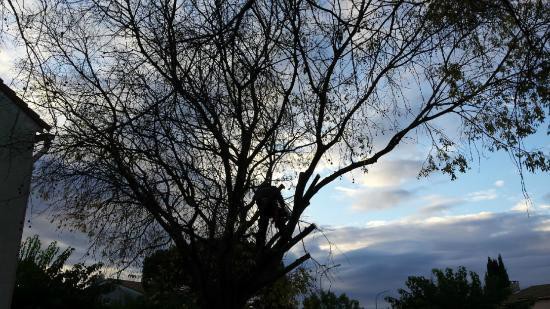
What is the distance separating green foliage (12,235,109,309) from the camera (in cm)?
1684

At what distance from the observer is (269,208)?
35.8 feet

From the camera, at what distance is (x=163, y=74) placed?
9430mm

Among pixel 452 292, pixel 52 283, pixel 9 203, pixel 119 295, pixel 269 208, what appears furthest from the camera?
pixel 119 295

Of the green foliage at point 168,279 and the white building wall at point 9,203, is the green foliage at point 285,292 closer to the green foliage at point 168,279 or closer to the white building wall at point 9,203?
the green foliage at point 168,279

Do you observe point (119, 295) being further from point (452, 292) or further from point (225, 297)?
point (225, 297)

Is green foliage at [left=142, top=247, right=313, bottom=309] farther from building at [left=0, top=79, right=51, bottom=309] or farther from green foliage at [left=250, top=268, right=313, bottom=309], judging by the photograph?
building at [left=0, top=79, right=51, bottom=309]

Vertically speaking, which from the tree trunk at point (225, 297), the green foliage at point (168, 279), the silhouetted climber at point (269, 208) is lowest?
the tree trunk at point (225, 297)

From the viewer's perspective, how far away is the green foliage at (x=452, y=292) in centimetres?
2830

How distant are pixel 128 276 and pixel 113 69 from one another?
472cm

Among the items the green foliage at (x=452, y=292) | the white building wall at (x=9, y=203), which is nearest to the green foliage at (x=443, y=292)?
the green foliage at (x=452, y=292)

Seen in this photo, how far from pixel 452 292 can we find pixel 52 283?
19475 mm

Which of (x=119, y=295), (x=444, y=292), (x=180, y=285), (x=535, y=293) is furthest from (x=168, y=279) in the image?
(x=535, y=293)

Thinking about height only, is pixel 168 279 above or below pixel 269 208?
below

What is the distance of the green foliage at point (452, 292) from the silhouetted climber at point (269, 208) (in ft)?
63.6
